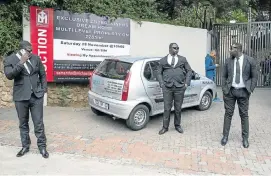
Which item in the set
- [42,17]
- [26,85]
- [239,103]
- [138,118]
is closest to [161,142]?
[138,118]

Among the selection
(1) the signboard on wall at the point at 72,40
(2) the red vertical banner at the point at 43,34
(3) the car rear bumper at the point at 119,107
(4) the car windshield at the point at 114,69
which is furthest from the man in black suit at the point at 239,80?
(2) the red vertical banner at the point at 43,34

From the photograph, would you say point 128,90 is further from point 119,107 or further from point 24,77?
point 24,77

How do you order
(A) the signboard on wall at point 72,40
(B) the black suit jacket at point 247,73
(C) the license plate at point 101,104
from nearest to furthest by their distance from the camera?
(B) the black suit jacket at point 247,73 < (C) the license plate at point 101,104 < (A) the signboard on wall at point 72,40

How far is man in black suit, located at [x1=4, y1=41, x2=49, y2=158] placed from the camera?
5062 mm

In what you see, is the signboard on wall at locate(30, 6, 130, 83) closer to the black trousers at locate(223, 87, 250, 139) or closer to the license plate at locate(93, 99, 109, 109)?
the license plate at locate(93, 99, 109, 109)

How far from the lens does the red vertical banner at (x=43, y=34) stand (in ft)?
28.4

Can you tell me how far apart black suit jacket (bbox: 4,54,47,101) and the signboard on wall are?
361 centimetres

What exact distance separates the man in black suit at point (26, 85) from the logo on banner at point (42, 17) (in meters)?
3.73

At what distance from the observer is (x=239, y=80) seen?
5.94 m

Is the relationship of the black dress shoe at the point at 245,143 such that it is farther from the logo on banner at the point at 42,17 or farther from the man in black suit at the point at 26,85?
the logo on banner at the point at 42,17

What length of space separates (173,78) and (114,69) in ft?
4.40

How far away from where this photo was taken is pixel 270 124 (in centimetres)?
767

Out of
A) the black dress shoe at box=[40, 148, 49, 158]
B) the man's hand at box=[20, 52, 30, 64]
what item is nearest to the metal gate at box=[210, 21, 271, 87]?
the black dress shoe at box=[40, 148, 49, 158]

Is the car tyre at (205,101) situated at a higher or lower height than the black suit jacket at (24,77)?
lower
